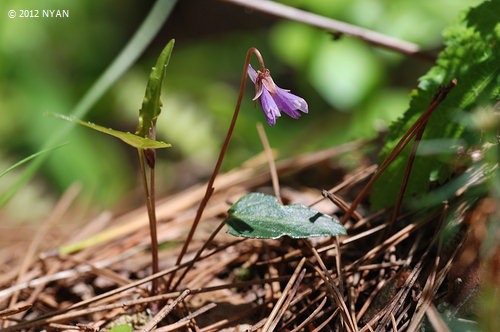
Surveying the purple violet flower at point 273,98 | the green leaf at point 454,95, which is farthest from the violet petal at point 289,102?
the green leaf at point 454,95

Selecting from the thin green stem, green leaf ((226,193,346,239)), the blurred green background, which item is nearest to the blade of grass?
Result: the thin green stem

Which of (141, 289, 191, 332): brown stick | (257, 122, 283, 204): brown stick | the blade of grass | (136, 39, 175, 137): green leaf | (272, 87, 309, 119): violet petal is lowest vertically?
(141, 289, 191, 332): brown stick

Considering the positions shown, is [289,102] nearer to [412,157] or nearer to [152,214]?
[412,157]

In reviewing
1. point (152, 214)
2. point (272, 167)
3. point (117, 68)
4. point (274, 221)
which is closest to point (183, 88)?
point (117, 68)

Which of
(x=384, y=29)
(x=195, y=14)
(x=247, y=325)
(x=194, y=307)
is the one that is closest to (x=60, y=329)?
(x=194, y=307)

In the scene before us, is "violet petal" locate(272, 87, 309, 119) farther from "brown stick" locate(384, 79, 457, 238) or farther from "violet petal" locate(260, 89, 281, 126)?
"brown stick" locate(384, 79, 457, 238)

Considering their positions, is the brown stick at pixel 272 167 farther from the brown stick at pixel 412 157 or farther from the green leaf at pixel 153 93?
the green leaf at pixel 153 93
